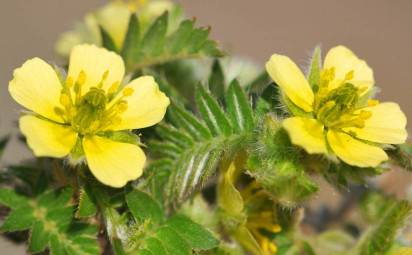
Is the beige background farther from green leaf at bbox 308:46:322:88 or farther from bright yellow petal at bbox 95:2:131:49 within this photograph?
green leaf at bbox 308:46:322:88

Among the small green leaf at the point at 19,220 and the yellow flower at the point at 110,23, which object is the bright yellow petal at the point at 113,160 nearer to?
the small green leaf at the point at 19,220

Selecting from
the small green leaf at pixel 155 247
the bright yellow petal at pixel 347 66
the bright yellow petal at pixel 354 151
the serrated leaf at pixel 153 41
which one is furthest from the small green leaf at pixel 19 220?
the bright yellow petal at pixel 347 66

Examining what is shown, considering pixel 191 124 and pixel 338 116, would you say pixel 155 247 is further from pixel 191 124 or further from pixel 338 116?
pixel 338 116

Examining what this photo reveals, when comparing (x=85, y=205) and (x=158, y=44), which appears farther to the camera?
(x=158, y=44)

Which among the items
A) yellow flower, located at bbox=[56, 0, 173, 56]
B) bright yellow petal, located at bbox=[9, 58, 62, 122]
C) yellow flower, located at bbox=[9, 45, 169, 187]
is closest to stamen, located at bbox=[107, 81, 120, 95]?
yellow flower, located at bbox=[9, 45, 169, 187]

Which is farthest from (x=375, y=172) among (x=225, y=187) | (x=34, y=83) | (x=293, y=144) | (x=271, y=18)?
(x=271, y=18)

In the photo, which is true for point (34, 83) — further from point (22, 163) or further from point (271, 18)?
point (271, 18)

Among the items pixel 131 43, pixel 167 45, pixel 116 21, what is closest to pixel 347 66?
pixel 167 45
